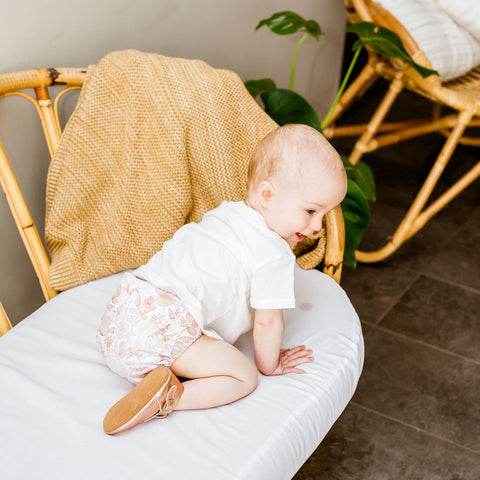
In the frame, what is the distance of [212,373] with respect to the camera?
0.93 meters

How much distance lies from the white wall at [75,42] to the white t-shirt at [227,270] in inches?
18.1

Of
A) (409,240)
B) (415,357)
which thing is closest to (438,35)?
(409,240)

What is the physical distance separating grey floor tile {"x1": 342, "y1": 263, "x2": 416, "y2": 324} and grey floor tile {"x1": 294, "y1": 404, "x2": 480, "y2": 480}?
Result: 41 centimetres

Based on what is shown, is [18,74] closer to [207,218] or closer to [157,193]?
[157,193]

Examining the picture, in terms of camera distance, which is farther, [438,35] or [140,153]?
[438,35]

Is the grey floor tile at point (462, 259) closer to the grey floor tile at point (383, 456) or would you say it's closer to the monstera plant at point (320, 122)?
the monstera plant at point (320, 122)

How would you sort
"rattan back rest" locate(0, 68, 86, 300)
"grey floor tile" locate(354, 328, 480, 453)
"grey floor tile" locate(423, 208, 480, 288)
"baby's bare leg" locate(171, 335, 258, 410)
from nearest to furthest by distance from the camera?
"baby's bare leg" locate(171, 335, 258, 410) → "rattan back rest" locate(0, 68, 86, 300) → "grey floor tile" locate(354, 328, 480, 453) → "grey floor tile" locate(423, 208, 480, 288)

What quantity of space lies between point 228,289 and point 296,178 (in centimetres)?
21

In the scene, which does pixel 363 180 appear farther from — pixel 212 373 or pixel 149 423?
pixel 149 423

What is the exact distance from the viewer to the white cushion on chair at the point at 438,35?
5.62 ft

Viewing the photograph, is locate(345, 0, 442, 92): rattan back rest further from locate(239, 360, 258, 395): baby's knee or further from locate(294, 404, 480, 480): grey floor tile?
locate(239, 360, 258, 395): baby's knee

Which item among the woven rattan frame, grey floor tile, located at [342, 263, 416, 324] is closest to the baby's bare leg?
the woven rattan frame

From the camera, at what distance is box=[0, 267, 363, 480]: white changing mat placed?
81 cm

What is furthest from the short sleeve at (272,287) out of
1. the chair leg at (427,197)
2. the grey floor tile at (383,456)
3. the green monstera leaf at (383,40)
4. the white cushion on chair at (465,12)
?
the white cushion on chair at (465,12)
